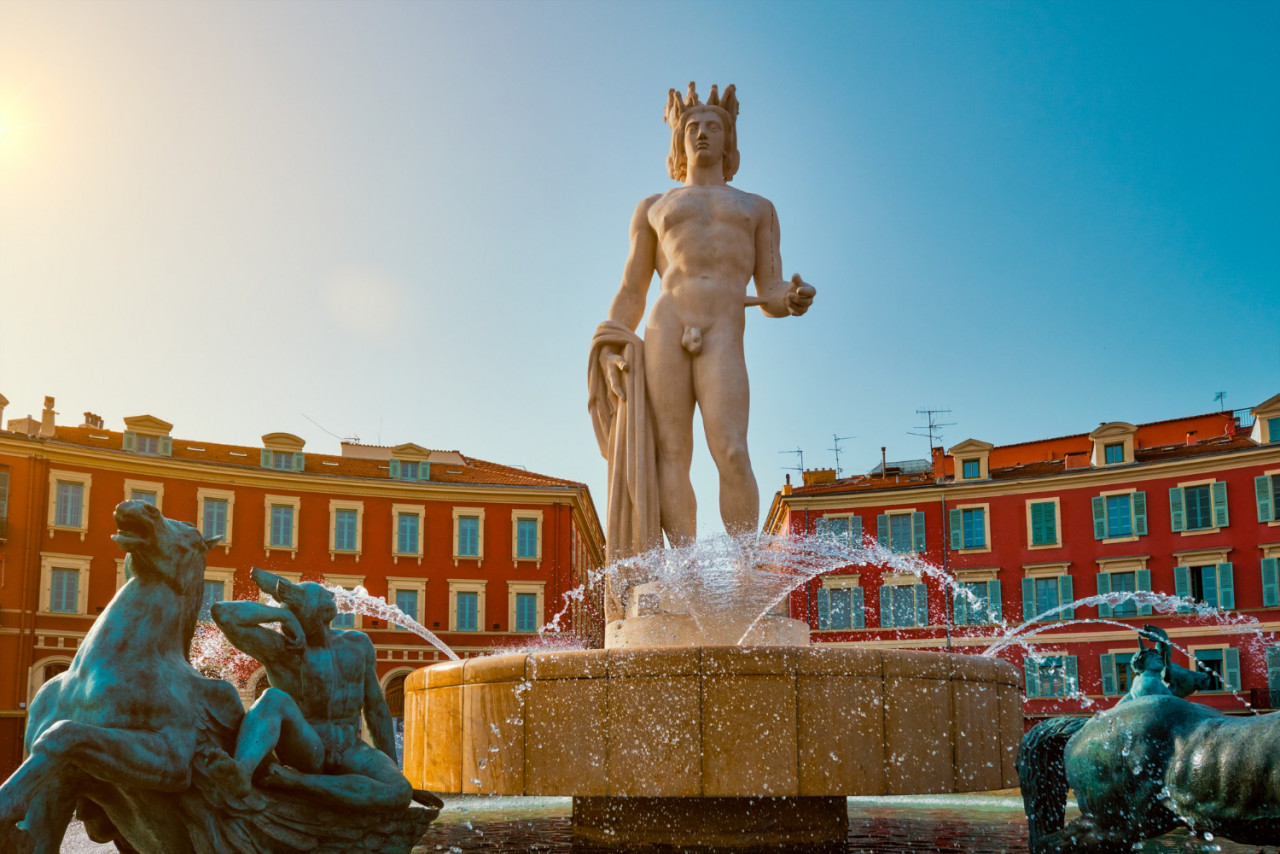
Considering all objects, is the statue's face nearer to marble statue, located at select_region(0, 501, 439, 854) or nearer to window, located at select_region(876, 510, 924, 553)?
marble statue, located at select_region(0, 501, 439, 854)

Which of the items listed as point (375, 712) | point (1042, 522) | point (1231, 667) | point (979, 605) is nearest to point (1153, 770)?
point (375, 712)

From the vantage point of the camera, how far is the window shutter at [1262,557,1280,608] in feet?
128

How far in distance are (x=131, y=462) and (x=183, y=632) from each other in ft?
130

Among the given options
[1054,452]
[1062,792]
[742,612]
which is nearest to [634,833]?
[742,612]

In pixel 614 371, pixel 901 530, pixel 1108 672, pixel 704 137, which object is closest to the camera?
pixel 614 371

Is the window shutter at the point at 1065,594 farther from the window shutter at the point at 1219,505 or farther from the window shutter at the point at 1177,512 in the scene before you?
the window shutter at the point at 1219,505

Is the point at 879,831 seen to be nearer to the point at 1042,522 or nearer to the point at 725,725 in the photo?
the point at 725,725

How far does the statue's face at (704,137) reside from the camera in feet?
31.3

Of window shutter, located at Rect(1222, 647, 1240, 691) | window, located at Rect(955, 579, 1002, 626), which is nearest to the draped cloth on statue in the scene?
window, located at Rect(955, 579, 1002, 626)

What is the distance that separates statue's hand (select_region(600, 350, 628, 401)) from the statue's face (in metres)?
1.77

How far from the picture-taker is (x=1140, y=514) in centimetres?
4209

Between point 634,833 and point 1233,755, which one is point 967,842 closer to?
point 634,833

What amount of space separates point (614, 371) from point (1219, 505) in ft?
123

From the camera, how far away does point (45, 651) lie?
36938mm
